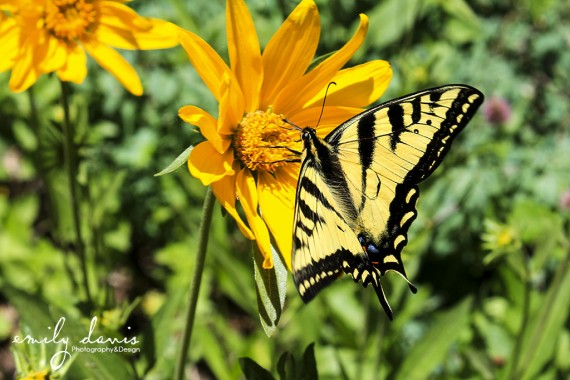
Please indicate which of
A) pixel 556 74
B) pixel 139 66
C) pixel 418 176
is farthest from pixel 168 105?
pixel 556 74

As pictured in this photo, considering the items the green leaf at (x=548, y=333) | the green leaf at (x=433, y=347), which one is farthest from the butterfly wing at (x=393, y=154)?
the green leaf at (x=548, y=333)

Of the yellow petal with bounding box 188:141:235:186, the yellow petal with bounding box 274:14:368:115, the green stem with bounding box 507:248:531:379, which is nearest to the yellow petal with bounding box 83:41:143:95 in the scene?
the yellow petal with bounding box 188:141:235:186

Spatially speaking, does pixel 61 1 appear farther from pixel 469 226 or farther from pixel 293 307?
pixel 469 226

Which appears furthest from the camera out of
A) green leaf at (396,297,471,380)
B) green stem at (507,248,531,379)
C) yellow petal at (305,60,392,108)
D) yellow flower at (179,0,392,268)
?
green leaf at (396,297,471,380)

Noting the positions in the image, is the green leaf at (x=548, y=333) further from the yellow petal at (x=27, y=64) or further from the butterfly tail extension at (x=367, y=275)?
the yellow petal at (x=27, y=64)

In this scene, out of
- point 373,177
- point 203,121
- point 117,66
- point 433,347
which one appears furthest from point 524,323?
point 117,66

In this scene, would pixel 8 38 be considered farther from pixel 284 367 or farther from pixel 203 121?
pixel 284 367

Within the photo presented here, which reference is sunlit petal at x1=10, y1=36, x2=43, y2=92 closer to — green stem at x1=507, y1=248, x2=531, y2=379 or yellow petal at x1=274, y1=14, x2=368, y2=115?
yellow petal at x1=274, y1=14, x2=368, y2=115
